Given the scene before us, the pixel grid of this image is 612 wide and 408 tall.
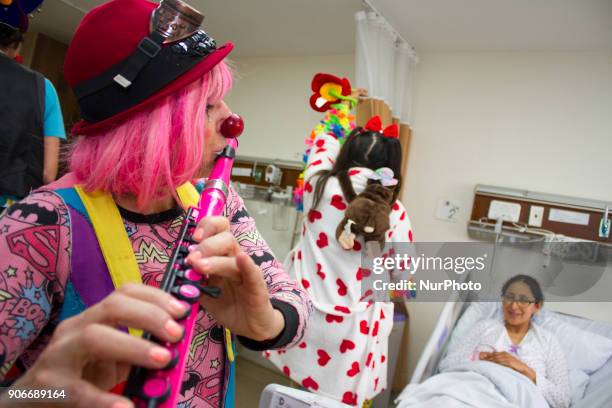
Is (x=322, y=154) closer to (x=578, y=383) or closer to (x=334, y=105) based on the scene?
(x=334, y=105)

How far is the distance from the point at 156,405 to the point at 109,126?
1.39ft

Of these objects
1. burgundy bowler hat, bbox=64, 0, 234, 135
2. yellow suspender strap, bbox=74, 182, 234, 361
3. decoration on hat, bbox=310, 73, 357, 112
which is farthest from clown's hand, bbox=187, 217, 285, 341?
decoration on hat, bbox=310, 73, 357, 112

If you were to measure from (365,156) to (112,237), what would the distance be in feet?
4.35

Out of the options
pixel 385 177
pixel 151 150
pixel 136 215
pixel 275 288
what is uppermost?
pixel 385 177

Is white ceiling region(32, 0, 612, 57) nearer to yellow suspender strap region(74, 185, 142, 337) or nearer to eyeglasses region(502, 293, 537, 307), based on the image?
eyeglasses region(502, 293, 537, 307)

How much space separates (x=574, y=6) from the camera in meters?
1.74

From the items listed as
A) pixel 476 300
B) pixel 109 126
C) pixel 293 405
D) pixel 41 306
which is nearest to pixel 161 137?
pixel 109 126

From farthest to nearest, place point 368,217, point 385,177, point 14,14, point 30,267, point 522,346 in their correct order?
point 522,346 < point 385,177 < point 368,217 < point 14,14 < point 30,267

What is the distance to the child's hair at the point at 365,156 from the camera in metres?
1.70

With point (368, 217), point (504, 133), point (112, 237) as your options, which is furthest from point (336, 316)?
point (504, 133)

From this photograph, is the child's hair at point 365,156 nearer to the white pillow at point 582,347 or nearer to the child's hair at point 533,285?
the child's hair at point 533,285

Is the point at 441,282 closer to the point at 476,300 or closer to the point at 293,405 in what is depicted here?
the point at 476,300

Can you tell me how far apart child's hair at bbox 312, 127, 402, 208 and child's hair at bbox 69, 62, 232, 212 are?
1109 millimetres

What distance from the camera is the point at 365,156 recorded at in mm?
1711
